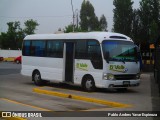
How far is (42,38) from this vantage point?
2016 centimetres

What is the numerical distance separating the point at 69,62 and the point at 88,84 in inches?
71.7

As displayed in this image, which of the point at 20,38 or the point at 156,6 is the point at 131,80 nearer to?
the point at 156,6

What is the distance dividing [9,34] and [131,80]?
5679cm

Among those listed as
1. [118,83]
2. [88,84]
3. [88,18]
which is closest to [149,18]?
[88,18]

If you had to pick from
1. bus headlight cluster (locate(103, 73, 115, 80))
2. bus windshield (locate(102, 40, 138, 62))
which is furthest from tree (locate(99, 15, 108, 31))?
bus headlight cluster (locate(103, 73, 115, 80))

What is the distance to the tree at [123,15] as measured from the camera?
30.0m

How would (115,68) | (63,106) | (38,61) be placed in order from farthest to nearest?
(38,61) → (115,68) → (63,106)

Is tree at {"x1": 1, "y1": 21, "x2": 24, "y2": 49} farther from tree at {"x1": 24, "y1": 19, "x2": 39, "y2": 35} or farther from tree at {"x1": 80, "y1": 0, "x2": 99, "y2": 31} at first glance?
tree at {"x1": 80, "y1": 0, "x2": 99, "y2": 31}

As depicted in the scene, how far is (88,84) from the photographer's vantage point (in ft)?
55.8

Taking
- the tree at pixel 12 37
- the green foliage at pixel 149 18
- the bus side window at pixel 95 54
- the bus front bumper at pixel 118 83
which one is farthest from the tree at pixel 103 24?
the bus front bumper at pixel 118 83

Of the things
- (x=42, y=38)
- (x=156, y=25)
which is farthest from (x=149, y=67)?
(x=42, y=38)

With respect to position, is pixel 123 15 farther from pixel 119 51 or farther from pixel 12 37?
pixel 12 37

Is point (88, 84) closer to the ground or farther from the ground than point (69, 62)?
closer to the ground

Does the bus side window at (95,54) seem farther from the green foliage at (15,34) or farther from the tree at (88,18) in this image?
the green foliage at (15,34)
